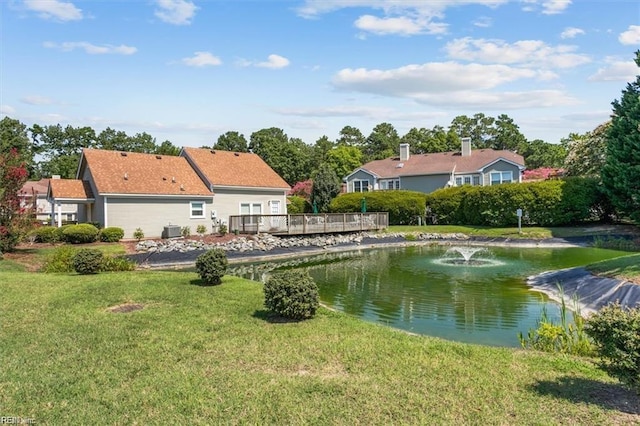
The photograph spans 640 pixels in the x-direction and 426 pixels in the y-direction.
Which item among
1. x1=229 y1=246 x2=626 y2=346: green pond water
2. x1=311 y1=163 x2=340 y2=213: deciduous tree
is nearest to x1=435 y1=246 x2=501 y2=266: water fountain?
x1=229 y1=246 x2=626 y2=346: green pond water

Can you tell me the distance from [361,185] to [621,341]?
4305 centimetres

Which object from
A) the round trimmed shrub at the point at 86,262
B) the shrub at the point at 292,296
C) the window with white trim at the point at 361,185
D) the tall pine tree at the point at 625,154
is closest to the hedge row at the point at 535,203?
the tall pine tree at the point at 625,154

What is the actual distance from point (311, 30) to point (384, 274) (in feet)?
31.2

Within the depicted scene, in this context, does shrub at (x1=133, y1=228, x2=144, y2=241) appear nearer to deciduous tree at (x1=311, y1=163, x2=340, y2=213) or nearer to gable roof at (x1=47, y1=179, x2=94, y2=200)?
gable roof at (x1=47, y1=179, x2=94, y2=200)

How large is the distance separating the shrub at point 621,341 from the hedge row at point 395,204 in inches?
1269

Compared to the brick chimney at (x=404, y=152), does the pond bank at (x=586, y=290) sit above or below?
below

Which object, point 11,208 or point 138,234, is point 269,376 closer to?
point 11,208

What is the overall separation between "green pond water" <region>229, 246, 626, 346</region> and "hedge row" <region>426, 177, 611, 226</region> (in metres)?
7.09

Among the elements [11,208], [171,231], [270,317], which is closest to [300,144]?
[171,231]

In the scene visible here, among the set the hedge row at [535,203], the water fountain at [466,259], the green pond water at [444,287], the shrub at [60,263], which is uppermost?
the hedge row at [535,203]

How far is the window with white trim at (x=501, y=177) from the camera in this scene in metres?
39.9

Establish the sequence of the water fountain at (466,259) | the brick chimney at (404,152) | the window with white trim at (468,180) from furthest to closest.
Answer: the brick chimney at (404,152) → the window with white trim at (468,180) → the water fountain at (466,259)

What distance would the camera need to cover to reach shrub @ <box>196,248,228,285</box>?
12.3m

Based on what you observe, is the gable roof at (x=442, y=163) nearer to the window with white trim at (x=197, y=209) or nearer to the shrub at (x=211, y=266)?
the window with white trim at (x=197, y=209)
